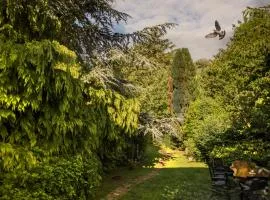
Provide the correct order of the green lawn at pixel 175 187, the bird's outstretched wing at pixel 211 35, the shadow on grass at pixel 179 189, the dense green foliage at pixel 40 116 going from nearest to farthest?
the dense green foliage at pixel 40 116
the shadow on grass at pixel 179 189
the green lawn at pixel 175 187
the bird's outstretched wing at pixel 211 35

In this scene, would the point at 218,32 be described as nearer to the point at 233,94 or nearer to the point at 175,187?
the point at 175,187

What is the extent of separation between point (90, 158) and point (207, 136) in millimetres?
9264

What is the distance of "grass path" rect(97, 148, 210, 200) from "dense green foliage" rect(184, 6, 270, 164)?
1390 millimetres

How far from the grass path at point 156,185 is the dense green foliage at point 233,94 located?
139 cm

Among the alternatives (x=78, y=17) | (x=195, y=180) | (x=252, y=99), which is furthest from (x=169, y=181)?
(x=78, y=17)

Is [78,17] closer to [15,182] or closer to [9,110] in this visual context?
[9,110]

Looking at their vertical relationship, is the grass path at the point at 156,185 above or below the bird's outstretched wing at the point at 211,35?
below

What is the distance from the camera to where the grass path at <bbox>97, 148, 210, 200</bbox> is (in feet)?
37.7

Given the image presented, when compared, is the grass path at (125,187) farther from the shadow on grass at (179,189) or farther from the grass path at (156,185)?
the shadow on grass at (179,189)

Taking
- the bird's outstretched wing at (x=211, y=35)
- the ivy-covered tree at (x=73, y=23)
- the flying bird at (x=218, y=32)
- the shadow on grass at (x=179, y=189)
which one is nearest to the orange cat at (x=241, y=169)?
the shadow on grass at (x=179, y=189)

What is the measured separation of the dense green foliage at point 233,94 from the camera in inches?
529

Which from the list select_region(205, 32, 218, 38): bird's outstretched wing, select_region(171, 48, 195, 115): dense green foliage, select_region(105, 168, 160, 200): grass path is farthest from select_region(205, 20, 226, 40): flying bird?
select_region(171, 48, 195, 115): dense green foliage

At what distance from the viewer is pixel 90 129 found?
9852 mm

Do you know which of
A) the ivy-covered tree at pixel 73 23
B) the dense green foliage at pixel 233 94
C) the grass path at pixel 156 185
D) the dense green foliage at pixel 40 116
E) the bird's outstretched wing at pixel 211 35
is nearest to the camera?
the dense green foliage at pixel 40 116
